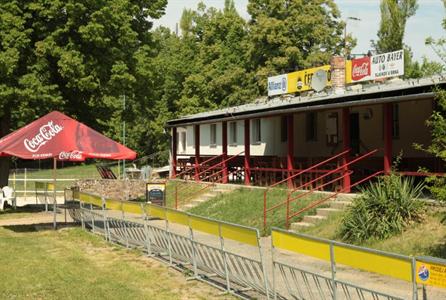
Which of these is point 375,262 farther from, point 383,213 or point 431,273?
point 383,213

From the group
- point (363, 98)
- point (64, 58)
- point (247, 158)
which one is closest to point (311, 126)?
point (247, 158)

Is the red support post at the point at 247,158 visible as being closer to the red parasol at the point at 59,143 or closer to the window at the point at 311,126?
the window at the point at 311,126

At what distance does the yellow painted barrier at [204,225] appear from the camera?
32.6 ft

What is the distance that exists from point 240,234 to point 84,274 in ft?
11.6

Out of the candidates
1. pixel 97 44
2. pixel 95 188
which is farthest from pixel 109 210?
pixel 95 188

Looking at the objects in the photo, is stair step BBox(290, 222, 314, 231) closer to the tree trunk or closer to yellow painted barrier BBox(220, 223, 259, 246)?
yellow painted barrier BBox(220, 223, 259, 246)

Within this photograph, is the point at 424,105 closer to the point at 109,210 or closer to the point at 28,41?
the point at 109,210

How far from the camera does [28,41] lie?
23.6m

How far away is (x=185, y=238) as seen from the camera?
11.3 metres

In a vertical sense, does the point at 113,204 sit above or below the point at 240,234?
below

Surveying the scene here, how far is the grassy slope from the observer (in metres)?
12.5

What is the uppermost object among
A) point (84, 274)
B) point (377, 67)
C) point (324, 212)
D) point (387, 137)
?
point (377, 67)

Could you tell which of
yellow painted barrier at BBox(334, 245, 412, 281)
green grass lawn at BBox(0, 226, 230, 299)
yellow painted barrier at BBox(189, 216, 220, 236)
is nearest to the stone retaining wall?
green grass lawn at BBox(0, 226, 230, 299)

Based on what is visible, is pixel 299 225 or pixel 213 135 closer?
pixel 299 225
